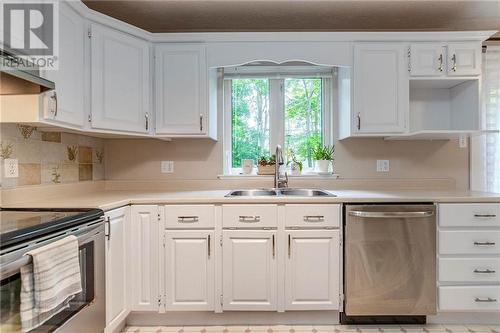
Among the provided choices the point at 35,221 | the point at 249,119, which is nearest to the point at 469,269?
the point at 249,119

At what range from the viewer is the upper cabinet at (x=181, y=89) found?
2.36 meters

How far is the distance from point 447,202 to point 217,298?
167 cm

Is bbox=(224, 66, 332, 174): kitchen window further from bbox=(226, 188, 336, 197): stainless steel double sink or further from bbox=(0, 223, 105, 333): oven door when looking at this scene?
bbox=(0, 223, 105, 333): oven door

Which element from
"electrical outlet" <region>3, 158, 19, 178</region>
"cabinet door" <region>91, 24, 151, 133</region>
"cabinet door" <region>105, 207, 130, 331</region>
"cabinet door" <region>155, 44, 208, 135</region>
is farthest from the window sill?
"electrical outlet" <region>3, 158, 19, 178</region>

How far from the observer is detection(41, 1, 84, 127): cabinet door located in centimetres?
168

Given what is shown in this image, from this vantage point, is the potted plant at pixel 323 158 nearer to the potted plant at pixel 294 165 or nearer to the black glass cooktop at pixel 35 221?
the potted plant at pixel 294 165

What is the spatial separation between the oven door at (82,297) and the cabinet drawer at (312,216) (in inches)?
45.1

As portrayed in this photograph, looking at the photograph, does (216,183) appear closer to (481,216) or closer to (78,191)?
(78,191)

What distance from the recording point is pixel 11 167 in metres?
1.75

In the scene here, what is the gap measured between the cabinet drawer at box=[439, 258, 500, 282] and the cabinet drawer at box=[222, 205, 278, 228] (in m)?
1.17

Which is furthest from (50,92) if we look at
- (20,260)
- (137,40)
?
(20,260)

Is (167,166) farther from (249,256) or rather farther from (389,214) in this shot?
(389,214)

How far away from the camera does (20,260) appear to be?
1062mm

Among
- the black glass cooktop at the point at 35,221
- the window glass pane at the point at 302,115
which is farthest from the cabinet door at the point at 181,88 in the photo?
the black glass cooktop at the point at 35,221
